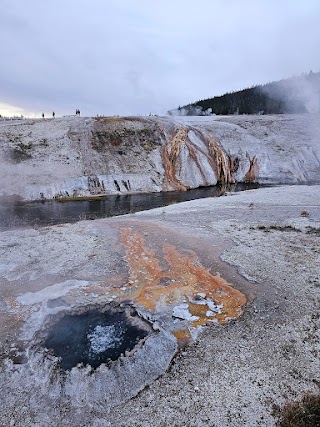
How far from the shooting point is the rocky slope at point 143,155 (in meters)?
25.6

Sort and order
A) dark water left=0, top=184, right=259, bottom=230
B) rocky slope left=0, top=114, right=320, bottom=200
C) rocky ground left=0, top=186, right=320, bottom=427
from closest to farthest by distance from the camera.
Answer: rocky ground left=0, top=186, right=320, bottom=427, dark water left=0, top=184, right=259, bottom=230, rocky slope left=0, top=114, right=320, bottom=200

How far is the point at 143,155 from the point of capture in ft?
99.1

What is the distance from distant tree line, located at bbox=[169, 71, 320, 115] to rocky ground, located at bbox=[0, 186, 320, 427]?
1975 inches

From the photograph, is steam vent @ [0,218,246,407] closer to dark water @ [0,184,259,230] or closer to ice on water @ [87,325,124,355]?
ice on water @ [87,325,124,355]

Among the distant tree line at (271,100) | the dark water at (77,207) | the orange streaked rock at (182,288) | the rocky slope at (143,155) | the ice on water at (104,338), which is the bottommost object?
the ice on water at (104,338)

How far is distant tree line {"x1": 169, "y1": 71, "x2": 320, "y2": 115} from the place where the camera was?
56.1 meters

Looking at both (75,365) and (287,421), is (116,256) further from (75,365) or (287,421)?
(287,421)

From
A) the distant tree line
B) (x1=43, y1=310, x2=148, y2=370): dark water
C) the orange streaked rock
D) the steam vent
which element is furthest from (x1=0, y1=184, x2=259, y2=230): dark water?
the distant tree line

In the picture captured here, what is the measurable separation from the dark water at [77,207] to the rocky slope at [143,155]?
170 cm

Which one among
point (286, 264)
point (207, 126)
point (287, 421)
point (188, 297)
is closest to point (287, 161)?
point (207, 126)

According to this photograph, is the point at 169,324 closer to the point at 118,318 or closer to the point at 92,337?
the point at 118,318

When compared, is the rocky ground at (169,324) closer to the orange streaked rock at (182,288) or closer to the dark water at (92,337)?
the orange streaked rock at (182,288)

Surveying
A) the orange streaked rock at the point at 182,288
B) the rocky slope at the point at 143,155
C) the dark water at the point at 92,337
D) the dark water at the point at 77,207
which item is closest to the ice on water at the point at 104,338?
the dark water at the point at 92,337

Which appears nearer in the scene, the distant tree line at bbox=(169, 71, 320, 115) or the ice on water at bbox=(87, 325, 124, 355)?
the ice on water at bbox=(87, 325, 124, 355)
